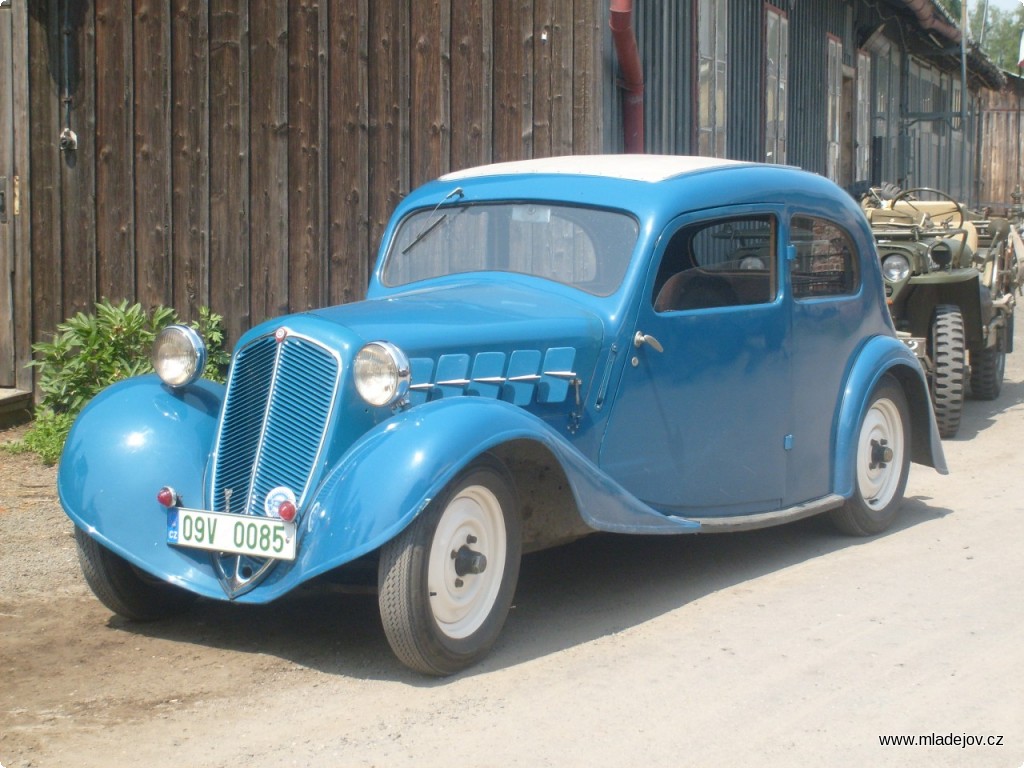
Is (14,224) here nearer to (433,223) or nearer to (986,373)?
(433,223)

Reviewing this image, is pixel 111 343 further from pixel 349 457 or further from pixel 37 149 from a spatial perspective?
pixel 349 457

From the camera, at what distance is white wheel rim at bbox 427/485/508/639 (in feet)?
13.3

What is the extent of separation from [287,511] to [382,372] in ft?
1.71

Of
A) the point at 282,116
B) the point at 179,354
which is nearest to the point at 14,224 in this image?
the point at 282,116

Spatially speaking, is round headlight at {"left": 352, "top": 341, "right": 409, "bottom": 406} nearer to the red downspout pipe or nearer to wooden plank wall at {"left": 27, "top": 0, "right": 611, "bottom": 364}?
wooden plank wall at {"left": 27, "top": 0, "right": 611, "bottom": 364}

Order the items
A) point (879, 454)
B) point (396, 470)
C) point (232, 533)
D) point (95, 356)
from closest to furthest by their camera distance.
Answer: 1. point (396, 470)
2. point (232, 533)
3. point (879, 454)
4. point (95, 356)

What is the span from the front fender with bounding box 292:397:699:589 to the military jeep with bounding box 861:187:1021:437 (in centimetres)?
515

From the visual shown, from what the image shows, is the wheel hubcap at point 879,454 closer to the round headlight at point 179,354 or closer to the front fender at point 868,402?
the front fender at point 868,402

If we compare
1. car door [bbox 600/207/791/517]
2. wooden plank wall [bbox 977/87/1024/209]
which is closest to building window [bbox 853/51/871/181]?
car door [bbox 600/207/791/517]

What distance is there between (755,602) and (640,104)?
462cm

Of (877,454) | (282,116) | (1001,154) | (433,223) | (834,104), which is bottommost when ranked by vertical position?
(877,454)

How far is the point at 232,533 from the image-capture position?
4.10 m

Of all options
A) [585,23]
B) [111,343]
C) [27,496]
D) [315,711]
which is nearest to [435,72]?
[585,23]

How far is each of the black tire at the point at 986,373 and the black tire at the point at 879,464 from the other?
4095 millimetres
